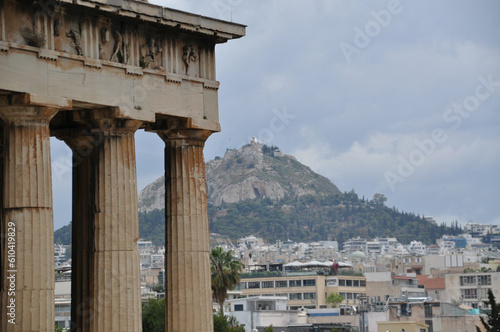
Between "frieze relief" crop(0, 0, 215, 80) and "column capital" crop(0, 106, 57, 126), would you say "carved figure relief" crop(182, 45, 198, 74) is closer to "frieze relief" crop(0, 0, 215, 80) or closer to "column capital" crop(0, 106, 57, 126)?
"frieze relief" crop(0, 0, 215, 80)

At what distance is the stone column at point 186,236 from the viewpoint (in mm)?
33344

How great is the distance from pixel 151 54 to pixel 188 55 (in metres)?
1.48

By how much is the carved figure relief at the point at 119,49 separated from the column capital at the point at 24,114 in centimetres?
295

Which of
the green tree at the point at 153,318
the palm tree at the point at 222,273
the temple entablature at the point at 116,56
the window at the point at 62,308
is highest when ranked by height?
the temple entablature at the point at 116,56

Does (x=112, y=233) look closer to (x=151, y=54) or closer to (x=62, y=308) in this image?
(x=151, y=54)

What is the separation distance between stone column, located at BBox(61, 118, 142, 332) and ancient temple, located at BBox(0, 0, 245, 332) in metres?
0.03

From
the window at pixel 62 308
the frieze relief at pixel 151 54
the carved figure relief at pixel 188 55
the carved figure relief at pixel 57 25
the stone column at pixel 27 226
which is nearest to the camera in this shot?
the stone column at pixel 27 226

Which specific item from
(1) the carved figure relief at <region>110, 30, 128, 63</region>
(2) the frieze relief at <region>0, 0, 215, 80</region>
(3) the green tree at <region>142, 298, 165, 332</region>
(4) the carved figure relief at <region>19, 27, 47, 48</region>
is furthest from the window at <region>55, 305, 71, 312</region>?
(4) the carved figure relief at <region>19, 27, 47, 48</region>

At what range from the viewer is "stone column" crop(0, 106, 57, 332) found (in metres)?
27.9

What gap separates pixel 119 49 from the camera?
31.3 meters

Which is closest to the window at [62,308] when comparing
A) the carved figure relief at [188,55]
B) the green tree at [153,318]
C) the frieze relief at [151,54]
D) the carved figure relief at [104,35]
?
the green tree at [153,318]

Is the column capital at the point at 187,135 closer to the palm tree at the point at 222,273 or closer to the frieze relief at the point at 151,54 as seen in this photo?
the frieze relief at the point at 151,54

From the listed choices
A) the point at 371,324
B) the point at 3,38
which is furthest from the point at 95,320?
the point at 371,324

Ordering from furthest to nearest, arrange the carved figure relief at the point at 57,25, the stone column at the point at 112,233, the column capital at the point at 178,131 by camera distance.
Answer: the column capital at the point at 178,131 < the stone column at the point at 112,233 < the carved figure relief at the point at 57,25
